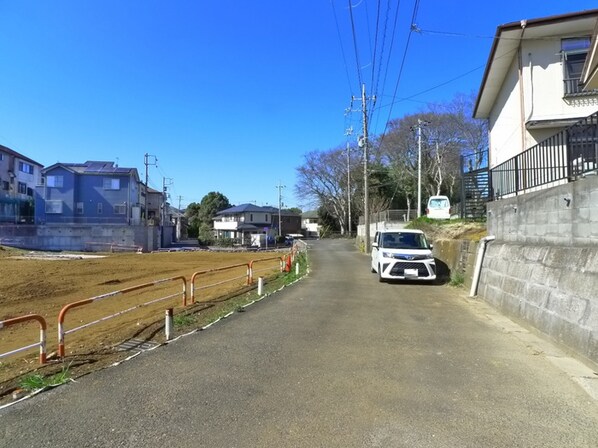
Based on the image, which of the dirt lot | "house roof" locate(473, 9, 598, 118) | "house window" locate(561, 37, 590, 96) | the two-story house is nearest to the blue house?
the dirt lot

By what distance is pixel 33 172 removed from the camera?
67.6m

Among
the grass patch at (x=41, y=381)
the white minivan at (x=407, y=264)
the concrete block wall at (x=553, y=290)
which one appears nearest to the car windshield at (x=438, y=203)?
the white minivan at (x=407, y=264)

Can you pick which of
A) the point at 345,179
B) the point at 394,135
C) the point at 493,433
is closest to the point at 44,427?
the point at 493,433

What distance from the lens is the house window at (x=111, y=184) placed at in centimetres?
5784

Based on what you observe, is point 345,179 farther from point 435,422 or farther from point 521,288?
point 435,422

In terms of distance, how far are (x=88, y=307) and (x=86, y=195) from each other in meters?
48.5

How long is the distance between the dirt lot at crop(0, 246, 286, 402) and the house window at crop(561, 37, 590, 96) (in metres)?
13.3

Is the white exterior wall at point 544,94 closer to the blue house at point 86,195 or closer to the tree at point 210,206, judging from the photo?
the blue house at point 86,195

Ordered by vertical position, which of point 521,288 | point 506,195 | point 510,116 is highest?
point 510,116

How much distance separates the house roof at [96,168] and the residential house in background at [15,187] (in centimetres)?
652

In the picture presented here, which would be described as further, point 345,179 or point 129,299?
point 345,179

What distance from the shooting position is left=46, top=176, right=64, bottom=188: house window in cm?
5566

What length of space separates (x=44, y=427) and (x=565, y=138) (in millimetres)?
8678

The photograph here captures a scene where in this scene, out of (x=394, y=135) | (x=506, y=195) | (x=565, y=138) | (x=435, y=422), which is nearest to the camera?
(x=435, y=422)
